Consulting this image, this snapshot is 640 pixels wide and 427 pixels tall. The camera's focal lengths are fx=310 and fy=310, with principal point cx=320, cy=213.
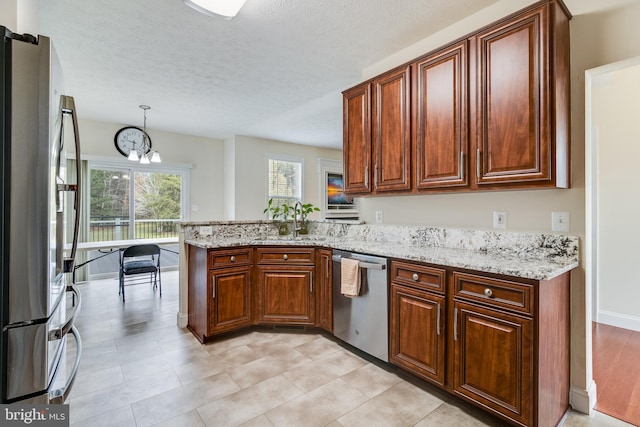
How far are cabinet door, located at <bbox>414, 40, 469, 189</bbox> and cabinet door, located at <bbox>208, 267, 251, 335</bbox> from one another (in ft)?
5.85

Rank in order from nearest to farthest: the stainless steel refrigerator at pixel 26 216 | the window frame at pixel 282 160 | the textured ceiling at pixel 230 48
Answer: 1. the stainless steel refrigerator at pixel 26 216
2. the textured ceiling at pixel 230 48
3. the window frame at pixel 282 160

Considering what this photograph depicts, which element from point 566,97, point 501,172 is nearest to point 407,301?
point 501,172

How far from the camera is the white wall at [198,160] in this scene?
5.59 m

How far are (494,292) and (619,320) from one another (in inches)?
96.5

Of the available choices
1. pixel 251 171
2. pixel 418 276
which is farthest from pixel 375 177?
pixel 251 171

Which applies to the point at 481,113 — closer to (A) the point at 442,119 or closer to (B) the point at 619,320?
(A) the point at 442,119

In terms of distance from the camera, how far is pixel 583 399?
5.90 ft

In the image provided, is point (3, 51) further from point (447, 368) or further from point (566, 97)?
point (566, 97)

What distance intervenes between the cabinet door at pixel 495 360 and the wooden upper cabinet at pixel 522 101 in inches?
31.7

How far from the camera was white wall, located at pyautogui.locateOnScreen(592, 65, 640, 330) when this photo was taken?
2.88 metres

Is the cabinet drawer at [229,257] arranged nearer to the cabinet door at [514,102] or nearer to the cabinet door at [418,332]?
the cabinet door at [418,332]

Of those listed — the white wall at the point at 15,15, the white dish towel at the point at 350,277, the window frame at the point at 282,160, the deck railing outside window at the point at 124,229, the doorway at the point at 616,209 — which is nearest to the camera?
the white wall at the point at 15,15

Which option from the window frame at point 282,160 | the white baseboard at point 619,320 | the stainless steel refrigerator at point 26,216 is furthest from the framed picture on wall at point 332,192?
the stainless steel refrigerator at point 26,216

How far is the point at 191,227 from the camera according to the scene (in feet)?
10.5
